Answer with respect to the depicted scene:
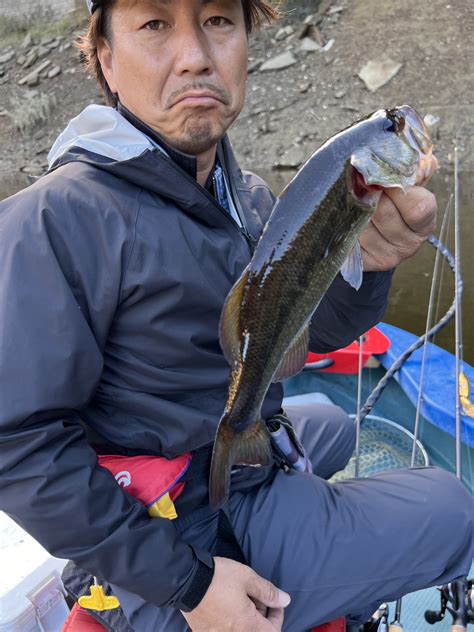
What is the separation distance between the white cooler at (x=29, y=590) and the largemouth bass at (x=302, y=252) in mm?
1038

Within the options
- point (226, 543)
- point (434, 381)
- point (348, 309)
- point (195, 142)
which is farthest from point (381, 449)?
point (195, 142)

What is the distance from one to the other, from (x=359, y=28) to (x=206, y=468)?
1871 centimetres

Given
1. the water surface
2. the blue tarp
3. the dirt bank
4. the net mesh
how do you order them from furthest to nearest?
the dirt bank < the water surface < the net mesh < the blue tarp

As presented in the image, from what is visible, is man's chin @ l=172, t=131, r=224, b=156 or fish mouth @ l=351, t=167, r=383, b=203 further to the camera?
man's chin @ l=172, t=131, r=224, b=156

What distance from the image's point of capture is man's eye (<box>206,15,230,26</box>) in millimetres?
1905

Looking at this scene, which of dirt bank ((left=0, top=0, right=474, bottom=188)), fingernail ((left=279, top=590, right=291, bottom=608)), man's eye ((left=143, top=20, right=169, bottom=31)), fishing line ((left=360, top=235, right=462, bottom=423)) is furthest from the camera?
dirt bank ((left=0, top=0, right=474, bottom=188))

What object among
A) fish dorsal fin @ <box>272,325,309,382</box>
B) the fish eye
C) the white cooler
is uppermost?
the fish eye

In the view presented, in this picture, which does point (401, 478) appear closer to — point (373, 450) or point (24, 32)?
point (373, 450)

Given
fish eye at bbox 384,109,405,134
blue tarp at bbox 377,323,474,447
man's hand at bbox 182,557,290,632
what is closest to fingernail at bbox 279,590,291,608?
man's hand at bbox 182,557,290,632

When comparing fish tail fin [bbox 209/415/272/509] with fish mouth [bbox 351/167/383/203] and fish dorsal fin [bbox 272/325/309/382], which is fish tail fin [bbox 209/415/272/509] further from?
fish mouth [bbox 351/167/383/203]

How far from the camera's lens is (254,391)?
1.66 m

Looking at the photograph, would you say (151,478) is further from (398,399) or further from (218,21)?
(398,399)

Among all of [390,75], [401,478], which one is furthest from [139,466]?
[390,75]

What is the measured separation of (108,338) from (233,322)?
41cm
